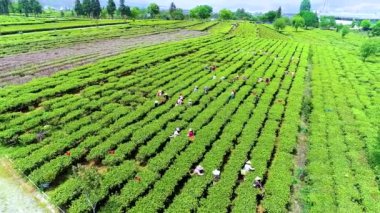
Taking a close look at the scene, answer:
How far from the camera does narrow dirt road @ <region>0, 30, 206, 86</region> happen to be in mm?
36944

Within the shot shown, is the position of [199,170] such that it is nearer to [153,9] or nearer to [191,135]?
Result: [191,135]

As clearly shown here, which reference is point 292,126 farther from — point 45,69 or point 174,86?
point 45,69

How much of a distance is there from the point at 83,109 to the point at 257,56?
3989cm

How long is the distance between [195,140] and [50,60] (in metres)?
33.0

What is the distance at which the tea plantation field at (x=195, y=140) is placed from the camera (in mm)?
17250

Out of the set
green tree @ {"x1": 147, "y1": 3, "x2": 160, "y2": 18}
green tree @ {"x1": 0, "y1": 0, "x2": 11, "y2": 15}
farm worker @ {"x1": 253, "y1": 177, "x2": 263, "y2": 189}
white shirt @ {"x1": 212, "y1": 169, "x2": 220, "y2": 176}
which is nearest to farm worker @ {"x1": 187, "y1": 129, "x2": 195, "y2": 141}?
white shirt @ {"x1": 212, "y1": 169, "x2": 220, "y2": 176}

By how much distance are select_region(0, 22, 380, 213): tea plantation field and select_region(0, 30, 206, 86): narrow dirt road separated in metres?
3.95

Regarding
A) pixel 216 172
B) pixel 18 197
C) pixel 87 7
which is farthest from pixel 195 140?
pixel 87 7

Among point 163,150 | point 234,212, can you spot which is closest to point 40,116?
point 163,150

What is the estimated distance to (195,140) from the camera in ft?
74.6

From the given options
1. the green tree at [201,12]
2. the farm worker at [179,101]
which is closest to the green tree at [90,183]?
the farm worker at [179,101]

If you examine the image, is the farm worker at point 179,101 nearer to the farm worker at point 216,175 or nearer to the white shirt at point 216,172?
the white shirt at point 216,172

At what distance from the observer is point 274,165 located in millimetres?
20500

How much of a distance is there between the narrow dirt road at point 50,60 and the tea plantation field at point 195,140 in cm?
395
